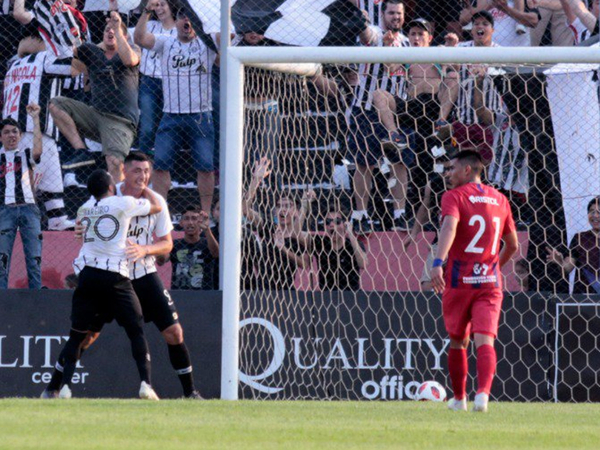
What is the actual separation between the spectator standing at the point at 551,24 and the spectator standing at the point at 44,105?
5169 millimetres

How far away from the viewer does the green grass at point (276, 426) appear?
17.9 feet

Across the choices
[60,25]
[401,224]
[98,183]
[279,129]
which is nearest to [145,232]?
[98,183]

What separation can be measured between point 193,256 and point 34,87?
283cm

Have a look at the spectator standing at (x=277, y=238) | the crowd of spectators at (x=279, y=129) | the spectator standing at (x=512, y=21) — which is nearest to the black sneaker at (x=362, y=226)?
the crowd of spectators at (x=279, y=129)

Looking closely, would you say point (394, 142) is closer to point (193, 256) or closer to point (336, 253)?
point (336, 253)

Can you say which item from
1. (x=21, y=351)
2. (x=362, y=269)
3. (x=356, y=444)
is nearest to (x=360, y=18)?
(x=362, y=269)

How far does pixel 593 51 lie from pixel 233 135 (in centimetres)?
300

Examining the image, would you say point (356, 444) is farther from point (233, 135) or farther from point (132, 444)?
point (233, 135)

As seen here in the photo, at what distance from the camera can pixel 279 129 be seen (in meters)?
10.9

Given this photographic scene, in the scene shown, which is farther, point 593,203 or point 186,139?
point 186,139

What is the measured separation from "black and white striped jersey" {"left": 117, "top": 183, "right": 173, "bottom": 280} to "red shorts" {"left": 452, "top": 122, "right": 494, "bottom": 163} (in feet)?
12.4

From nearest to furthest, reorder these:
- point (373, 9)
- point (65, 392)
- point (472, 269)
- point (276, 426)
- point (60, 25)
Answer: point (276, 426) < point (472, 269) < point (65, 392) < point (373, 9) < point (60, 25)

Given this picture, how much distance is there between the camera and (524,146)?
37.0 feet

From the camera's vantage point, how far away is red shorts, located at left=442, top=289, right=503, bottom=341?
7.51 meters
